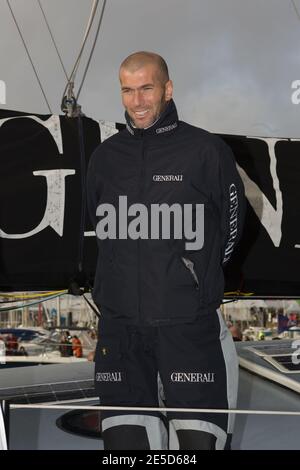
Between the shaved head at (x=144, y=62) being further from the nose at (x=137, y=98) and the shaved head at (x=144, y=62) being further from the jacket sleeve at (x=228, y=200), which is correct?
the jacket sleeve at (x=228, y=200)

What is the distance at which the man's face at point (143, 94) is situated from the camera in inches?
62.6

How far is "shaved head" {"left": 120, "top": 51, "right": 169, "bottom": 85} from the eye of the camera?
1590mm

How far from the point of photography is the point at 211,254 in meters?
1.58

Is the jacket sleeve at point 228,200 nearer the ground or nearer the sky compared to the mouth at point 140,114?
nearer the ground

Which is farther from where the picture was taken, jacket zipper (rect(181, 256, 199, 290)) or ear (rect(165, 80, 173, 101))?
ear (rect(165, 80, 173, 101))

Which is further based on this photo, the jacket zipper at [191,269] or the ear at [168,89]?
the ear at [168,89]

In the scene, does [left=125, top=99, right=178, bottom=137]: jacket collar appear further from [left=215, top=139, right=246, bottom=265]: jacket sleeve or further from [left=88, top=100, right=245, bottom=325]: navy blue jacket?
[left=215, top=139, right=246, bottom=265]: jacket sleeve

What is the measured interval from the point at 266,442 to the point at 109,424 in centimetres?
52

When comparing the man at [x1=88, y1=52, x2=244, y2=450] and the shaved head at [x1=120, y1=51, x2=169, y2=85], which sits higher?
the shaved head at [x1=120, y1=51, x2=169, y2=85]

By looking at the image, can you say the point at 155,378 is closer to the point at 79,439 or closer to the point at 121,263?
the point at 121,263

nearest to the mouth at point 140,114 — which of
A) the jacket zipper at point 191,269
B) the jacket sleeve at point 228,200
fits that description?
the jacket sleeve at point 228,200

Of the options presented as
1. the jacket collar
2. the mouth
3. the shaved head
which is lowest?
the jacket collar

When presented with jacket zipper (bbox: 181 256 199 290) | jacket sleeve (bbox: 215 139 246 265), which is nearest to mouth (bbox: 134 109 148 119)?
jacket sleeve (bbox: 215 139 246 265)
